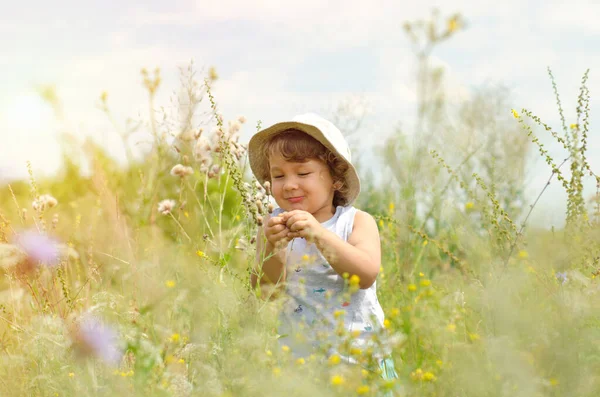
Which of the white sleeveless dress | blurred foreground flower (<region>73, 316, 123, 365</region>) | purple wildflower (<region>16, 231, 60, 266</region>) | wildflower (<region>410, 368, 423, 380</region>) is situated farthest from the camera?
purple wildflower (<region>16, 231, 60, 266</region>)

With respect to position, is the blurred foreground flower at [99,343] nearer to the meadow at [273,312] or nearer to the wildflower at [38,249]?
the meadow at [273,312]

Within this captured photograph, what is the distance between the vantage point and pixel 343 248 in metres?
2.77

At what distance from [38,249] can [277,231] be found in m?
1.28

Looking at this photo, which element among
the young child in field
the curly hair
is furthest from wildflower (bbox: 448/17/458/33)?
the curly hair

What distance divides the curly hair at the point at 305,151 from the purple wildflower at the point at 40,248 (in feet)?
3.63

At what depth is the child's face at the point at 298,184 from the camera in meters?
3.01

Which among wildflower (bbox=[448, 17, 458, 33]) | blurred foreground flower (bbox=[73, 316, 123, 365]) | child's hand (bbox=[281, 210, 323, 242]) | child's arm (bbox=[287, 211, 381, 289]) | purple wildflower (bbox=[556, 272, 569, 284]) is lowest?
purple wildflower (bbox=[556, 272, 569, 284])

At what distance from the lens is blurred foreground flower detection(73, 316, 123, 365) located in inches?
96.7

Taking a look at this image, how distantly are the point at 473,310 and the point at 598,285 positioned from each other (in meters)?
0.46

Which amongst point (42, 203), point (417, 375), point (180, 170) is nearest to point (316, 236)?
point (417, 375)

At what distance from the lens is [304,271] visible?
3.02 meters

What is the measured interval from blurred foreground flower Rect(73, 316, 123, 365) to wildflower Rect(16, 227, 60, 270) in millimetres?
784

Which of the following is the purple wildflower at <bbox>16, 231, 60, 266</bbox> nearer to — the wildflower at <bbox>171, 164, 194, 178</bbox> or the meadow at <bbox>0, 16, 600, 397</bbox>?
the meadow at <bbox>0, 16, 600, 397</bbox>

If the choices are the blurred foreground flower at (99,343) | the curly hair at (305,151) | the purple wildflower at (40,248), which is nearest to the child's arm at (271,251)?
the curly hair at (305,151)
